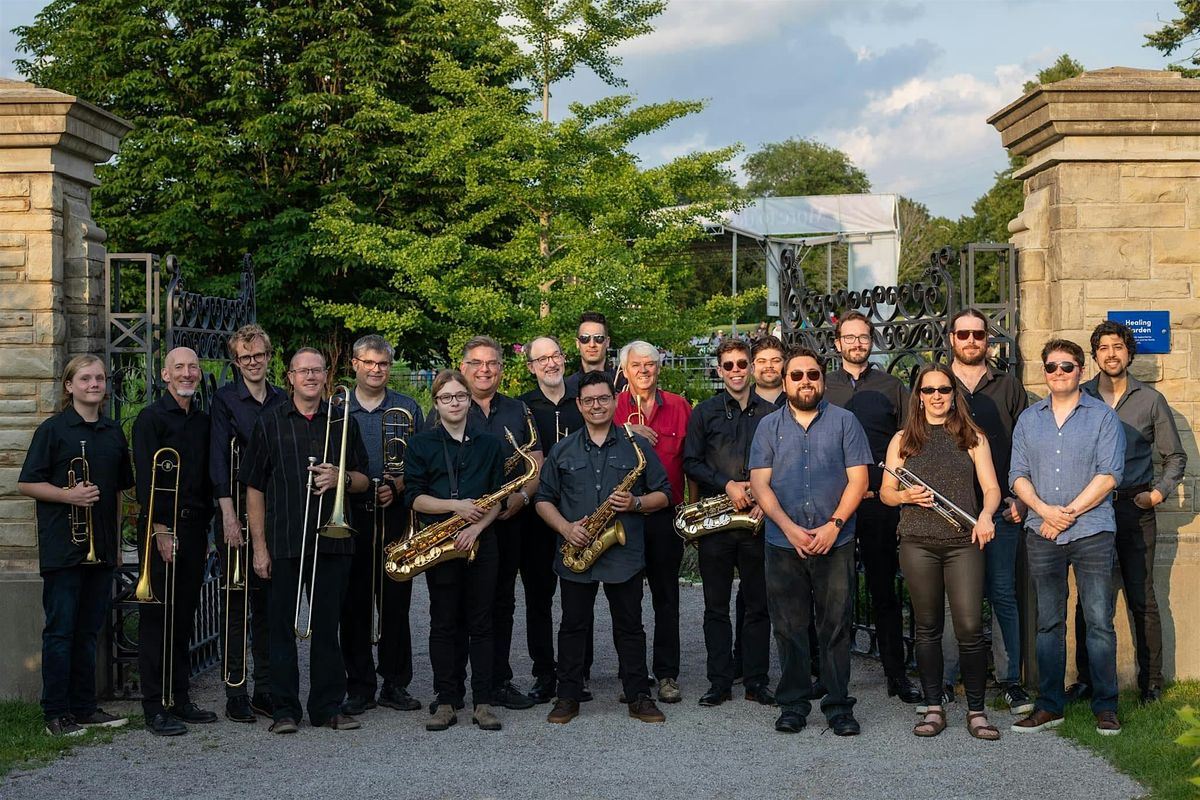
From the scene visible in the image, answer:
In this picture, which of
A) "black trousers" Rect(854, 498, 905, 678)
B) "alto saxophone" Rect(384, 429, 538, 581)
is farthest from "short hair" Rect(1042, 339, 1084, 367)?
"alto saxophone" Rect(384, 429, 538, 581)

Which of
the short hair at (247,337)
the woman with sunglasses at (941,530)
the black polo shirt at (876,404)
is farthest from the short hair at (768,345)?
the short hair at (247,337)

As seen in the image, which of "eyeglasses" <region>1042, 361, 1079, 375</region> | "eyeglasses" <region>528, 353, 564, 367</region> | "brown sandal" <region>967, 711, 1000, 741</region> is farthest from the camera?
"eyeglasses" <region>528, 353, 564, 367</region>

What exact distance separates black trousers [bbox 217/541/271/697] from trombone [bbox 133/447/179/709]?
0.31 metres

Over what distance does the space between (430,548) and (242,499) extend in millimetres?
1107

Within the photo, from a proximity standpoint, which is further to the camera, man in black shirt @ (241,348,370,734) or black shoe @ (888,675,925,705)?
black shoe @ (888,675,925,705)

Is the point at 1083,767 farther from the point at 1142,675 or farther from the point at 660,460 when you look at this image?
the point at 660,460

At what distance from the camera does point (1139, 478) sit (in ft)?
22.6

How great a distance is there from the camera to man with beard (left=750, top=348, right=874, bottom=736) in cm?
661

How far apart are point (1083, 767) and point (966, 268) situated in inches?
120

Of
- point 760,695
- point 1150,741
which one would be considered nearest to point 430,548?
point 760,695

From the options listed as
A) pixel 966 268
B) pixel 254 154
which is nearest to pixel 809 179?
pixel 254 154

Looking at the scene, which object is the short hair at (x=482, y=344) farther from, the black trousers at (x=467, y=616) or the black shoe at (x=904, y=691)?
the black shoe at (x=904, y=691)

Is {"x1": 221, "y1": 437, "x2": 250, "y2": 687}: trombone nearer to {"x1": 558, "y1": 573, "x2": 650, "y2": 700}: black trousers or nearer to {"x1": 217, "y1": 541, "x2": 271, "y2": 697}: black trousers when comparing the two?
{"x1": 217, "y1": 541, "x2": 271, "y2": 697}: black trousers

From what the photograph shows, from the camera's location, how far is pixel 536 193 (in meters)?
22.0
